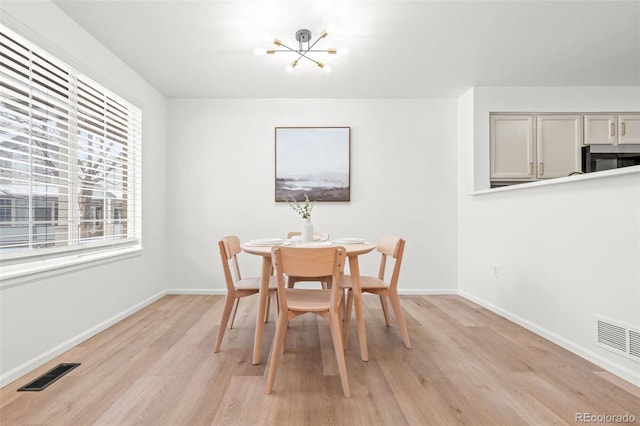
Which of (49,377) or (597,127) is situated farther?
(597,127)

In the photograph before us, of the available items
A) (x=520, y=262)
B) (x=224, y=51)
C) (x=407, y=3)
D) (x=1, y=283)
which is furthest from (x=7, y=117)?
(x=520, y=262)

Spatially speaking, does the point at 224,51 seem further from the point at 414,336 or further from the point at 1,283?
the point at 414,336

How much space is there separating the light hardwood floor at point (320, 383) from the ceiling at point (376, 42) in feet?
7.99

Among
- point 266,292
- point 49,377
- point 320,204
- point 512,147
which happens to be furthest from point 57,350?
point 512,147

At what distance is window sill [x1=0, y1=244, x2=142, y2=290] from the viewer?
1.84 m

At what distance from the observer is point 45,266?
2094 mm

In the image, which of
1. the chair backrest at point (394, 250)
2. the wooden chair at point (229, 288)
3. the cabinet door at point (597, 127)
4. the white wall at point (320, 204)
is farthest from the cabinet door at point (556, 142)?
the wooden chair at point (229, 288)

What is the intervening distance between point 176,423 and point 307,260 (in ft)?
3.18

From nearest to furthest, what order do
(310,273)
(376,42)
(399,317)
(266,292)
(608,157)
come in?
(310,273)
(266,292)
(399,317)
(376,42)
(608,157)

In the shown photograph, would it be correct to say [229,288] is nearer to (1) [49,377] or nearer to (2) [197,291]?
(1) [49,377]

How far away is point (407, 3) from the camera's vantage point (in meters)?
2.18

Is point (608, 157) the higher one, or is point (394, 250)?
point (608, 157)

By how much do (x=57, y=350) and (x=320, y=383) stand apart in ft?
6.06

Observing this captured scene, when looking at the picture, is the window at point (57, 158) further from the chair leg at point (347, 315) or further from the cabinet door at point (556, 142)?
the cabinet door at point (556, 142)
